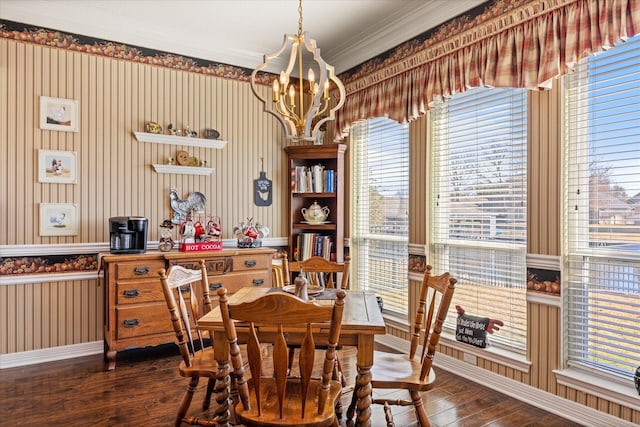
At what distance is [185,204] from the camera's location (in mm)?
4098

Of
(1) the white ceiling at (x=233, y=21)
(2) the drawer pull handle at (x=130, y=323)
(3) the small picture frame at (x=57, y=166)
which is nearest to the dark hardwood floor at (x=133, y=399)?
(2) the drawer pull handle at (x=130, y=323)

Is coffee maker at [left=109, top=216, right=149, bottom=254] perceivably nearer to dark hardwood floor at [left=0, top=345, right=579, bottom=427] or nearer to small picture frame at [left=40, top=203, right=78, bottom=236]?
small picture frame at [left=40, top=203, right=78, bottom=236]

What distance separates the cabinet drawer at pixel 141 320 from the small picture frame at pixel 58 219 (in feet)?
2.96

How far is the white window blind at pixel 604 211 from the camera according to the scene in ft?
7.55

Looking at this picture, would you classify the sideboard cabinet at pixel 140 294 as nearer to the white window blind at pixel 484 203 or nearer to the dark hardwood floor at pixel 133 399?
the dark hardwood floor at pixel 133 399

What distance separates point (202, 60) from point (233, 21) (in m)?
0.63

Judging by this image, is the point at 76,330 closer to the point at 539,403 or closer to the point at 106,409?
the point at 106,409

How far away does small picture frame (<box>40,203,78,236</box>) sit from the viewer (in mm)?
3510

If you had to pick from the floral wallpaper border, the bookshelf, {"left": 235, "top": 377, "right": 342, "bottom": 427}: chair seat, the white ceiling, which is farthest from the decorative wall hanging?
{"left": 235, "top": 377, "right": 342, "bottom": 427}: chair seat

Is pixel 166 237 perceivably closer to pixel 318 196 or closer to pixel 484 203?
pixel 318 196

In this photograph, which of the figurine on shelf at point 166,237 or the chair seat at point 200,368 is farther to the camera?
the figurine on shelf at point 166,237

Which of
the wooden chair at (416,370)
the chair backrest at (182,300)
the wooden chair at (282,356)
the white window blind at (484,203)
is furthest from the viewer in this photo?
the white window blind at (484,203)

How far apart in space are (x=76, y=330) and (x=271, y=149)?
2.59 metres

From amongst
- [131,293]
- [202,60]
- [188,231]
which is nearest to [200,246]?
[188,231]
